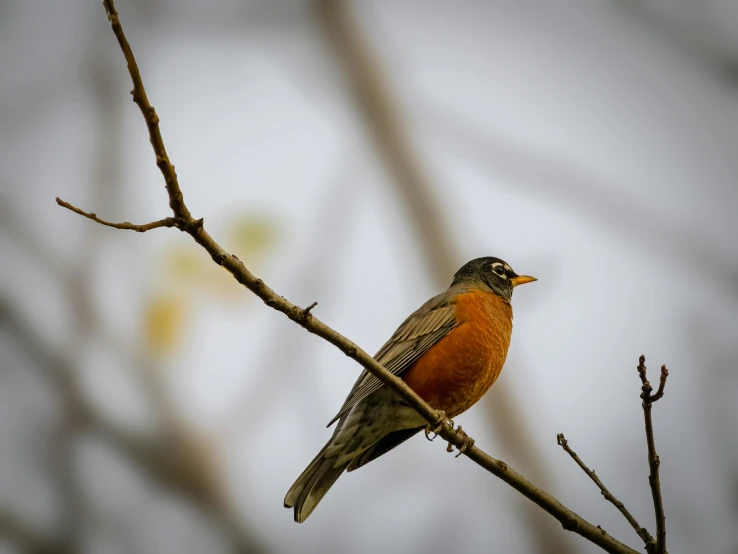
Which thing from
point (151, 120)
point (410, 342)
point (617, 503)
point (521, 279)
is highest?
point (521, 279)

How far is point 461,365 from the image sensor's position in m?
5.21

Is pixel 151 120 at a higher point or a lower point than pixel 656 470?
higher

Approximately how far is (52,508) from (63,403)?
90cm

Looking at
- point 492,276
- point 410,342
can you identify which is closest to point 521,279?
point 492,276

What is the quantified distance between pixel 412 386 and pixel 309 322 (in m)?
2.22

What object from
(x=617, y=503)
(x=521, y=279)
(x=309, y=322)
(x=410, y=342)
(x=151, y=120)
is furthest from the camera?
(x=521, y=279)

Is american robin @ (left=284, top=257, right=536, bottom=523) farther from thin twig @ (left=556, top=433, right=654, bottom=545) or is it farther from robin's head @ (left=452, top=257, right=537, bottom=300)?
thin twig @ (left=556, top=433, right=654, bottom=545)

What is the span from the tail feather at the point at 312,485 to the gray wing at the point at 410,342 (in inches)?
17.7

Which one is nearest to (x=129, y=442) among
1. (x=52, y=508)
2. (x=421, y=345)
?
(x=52, y=508)

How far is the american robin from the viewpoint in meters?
4.93

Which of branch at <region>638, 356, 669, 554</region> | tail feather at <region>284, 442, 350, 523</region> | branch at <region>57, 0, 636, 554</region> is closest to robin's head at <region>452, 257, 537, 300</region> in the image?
tail feather at <region>284, 442, 350, 523</region>

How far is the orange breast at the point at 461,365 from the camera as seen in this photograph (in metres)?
5.15

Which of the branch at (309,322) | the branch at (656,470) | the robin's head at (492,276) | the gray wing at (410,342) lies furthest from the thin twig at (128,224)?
the robin's head at (492,276)

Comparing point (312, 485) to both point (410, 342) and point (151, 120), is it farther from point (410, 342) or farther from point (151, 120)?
point (151, 120)
